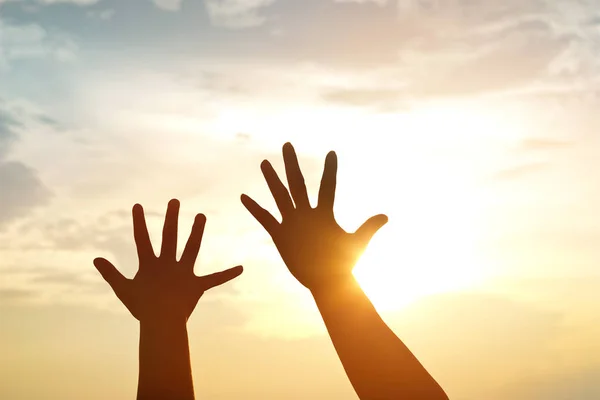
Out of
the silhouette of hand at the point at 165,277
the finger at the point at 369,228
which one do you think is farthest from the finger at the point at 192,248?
the finger at the point at 369,228

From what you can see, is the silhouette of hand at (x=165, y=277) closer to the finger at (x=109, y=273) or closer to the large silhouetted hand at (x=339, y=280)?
the finger at (x=109, y=273)

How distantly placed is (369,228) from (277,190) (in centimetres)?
101

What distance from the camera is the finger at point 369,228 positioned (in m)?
6.45

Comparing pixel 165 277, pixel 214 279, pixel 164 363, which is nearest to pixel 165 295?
pixel 165 277

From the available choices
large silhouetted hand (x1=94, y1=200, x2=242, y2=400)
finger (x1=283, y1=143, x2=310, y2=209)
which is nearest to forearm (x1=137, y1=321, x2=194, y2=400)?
large silhouetted hand (x1=94, y1=200, x2=242, y2=400)

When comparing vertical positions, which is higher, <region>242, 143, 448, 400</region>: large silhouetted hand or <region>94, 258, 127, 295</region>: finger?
<region>94, 258, 127, 295</region>: finger

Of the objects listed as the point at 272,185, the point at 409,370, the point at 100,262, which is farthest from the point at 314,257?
the point at 100,262

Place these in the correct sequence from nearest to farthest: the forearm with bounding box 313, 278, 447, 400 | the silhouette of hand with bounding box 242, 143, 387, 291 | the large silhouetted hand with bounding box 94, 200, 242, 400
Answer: the forearm with bounding box 313, 278, 447, 400 < the silhouette of hand with bounding box 242, 143, 387, 291 < the large silhouetted hand with bounding box 94, 200, 242, 400

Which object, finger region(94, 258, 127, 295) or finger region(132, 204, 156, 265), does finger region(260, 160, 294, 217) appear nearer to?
finger region(132, 204, 156, 265)

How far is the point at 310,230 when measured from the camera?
6559mm

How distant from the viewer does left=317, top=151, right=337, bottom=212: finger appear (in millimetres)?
6605

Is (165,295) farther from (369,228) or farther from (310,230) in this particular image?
(369,228)

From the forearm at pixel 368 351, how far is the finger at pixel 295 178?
95 centimetres

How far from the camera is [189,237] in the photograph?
8.30m
